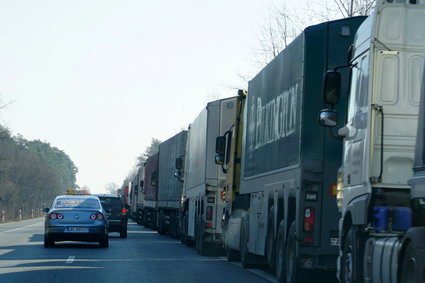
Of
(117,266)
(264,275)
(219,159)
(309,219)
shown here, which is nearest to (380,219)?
(309,219)

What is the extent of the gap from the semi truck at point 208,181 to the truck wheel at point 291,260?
8423mm

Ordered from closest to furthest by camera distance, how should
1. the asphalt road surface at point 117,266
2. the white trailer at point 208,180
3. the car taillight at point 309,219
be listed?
the car taillight at point 309,219 < the asphalt road surface at point 117,266 < the white trailer at point 208,180

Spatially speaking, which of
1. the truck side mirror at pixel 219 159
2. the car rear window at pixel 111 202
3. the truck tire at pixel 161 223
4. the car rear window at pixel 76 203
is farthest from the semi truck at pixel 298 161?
the truck tire at pixel 161 223

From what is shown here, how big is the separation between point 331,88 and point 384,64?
845 millimetres

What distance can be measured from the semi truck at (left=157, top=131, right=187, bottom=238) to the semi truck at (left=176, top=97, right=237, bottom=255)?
6888mm

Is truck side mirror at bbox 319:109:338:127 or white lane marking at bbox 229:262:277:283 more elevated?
truck side mirror at bbox 319:109:338:127

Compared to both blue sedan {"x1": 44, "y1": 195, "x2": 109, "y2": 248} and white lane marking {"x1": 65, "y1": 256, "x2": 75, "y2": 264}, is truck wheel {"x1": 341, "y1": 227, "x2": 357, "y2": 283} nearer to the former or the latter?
white lane marking {"x1": 65, "y1": 256, "x2": 75, "y2": 264}

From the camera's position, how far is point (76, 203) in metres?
26.7

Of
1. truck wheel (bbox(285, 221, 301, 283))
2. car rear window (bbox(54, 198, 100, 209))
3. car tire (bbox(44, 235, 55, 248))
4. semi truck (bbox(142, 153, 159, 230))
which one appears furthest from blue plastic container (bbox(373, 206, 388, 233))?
semi truck (bbox(142, 153, 159, 230))

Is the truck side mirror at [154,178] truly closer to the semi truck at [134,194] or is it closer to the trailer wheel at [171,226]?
the trailer wheel at [171,226]

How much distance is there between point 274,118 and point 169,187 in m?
20.9

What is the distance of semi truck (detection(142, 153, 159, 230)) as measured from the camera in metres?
45.3

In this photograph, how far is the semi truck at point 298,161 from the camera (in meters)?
14.4

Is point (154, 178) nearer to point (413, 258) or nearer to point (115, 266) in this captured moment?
point (115, 266)
